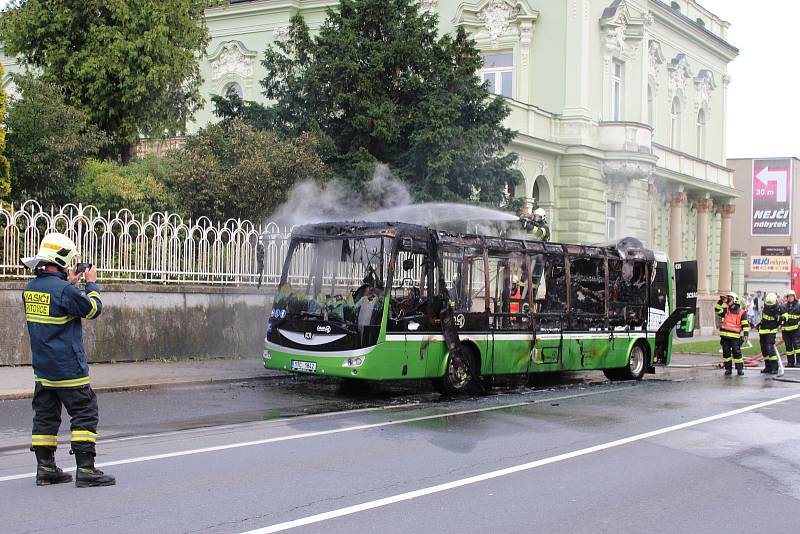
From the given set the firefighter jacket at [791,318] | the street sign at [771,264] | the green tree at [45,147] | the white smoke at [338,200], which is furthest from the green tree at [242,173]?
the street sign at [771,264]

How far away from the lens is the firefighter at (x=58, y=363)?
7938mm

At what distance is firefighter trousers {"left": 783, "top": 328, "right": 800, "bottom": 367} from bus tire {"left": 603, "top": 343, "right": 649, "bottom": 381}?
6.73 meters

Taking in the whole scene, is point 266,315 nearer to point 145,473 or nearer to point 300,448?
point 300,448

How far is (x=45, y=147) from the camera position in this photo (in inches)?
792

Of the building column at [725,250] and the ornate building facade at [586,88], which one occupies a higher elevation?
the ornate building facade at [586,88]

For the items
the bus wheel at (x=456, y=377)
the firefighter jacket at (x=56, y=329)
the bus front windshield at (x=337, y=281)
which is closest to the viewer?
the firefighter jacket at (x=56, y=329)

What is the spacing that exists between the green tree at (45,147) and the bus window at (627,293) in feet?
35.3

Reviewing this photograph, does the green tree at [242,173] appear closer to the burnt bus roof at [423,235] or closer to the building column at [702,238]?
the burnt bus roof at [423,235]

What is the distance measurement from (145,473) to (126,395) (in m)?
6.07

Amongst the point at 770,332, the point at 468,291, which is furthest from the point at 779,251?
the point at 468,291

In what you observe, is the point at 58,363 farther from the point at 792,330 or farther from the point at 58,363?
the point at 792,330

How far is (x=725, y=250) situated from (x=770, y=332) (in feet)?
99.8

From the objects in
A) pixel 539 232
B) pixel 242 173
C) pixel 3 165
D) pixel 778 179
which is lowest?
pixel 539 232

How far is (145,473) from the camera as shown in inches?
344
